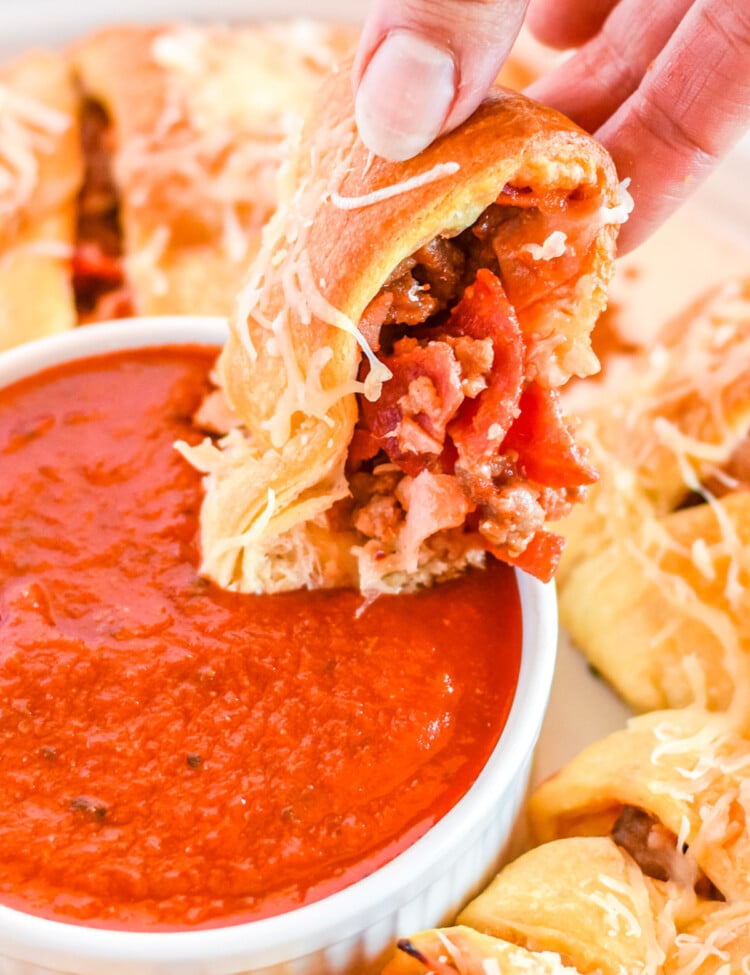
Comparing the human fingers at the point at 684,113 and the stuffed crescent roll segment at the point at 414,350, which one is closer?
the stuffed crescent roll segment at the point at 414,350

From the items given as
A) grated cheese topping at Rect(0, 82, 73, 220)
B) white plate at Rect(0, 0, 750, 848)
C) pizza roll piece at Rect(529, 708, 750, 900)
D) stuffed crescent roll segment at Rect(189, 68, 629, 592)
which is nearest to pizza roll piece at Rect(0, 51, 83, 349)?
grated cheese topping at Rect(0, 82, 73, 220)

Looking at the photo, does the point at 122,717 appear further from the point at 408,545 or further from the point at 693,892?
the point at 693,892

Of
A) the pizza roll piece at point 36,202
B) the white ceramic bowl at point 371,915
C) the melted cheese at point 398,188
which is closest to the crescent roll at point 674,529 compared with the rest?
the white ceramic bowl at point 371,915

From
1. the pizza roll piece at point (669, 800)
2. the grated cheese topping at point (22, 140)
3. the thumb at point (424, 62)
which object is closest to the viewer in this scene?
the thumb at point (424, 62)

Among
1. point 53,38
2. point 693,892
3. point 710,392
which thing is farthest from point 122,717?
point 53,38

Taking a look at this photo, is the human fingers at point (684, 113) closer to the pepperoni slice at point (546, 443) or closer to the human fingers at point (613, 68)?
the human fingers at point (613, 68)
